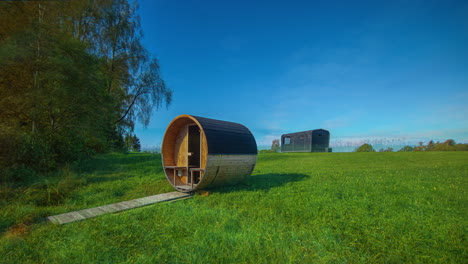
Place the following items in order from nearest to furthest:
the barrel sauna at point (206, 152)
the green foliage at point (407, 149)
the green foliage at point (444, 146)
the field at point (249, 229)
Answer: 1. the field at point (249, 229)
2. the barrel sauna at point (206, 152)
3. the green foliage at point (444, 146)
4. the green foliage at point (407, 149)

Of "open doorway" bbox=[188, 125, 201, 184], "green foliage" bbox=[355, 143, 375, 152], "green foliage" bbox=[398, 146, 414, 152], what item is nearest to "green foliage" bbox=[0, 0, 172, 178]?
"open doorway" bbox=[188, 125, 201, 184]

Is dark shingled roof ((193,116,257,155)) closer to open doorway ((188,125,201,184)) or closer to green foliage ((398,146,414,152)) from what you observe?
open doorway ((188,125,201,184))

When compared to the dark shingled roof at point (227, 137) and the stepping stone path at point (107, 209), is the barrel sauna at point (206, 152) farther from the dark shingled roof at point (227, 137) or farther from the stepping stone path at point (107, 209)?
the stepping stone path at point (107, 209)

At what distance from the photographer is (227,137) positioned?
6684 millimetres

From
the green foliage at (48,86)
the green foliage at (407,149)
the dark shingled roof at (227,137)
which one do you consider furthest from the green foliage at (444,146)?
the green foliage at (48,86)

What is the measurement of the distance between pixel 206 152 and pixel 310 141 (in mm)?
25171

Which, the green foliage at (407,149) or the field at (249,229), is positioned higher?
the green foliage at (407,149)

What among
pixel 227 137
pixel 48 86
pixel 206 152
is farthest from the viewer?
pixel 48 86

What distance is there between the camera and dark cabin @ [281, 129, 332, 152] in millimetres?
28438

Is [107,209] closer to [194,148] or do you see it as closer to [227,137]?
[194,148]

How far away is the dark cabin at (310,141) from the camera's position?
2844cm

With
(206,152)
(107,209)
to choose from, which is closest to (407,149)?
(206,152)

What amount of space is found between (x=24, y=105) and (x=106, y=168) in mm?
4364

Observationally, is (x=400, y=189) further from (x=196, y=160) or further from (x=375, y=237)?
(x=196, y=160)
